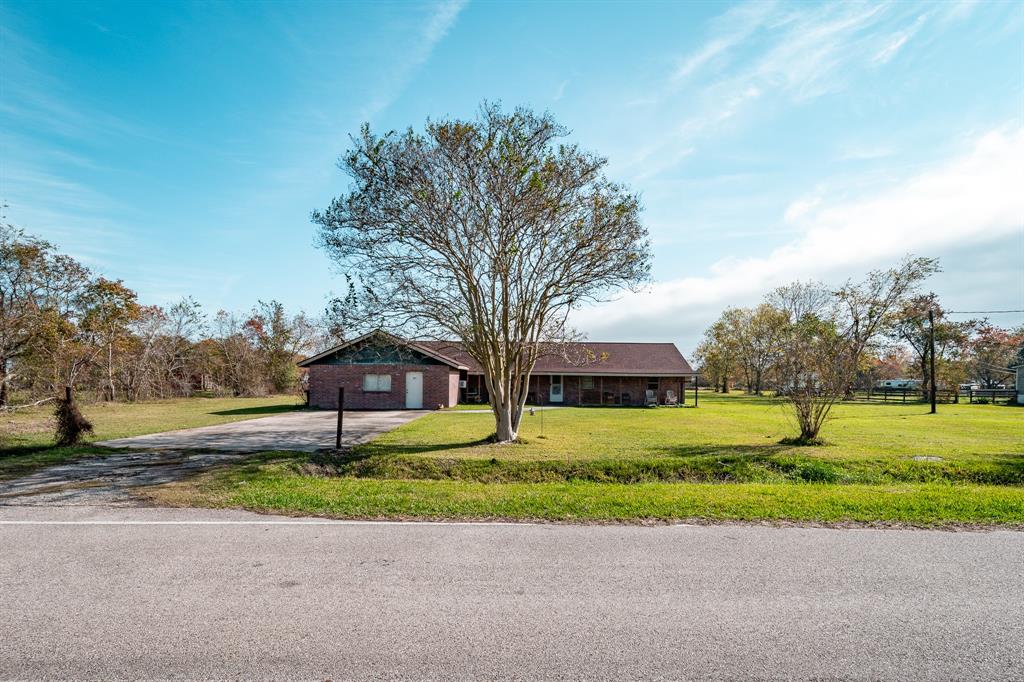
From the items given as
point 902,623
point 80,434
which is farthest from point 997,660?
point 80,434

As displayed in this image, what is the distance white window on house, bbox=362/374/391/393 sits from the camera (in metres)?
30.8

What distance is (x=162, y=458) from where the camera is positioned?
1193 centimetres

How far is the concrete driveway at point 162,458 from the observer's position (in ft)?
27.2

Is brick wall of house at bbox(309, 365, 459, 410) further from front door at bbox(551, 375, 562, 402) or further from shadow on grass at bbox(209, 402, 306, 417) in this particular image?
front door at bbox(551, 375, 562, 402)

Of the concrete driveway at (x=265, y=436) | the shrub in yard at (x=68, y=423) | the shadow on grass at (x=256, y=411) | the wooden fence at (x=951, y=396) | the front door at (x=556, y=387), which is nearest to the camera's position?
the shrub in yard at (x=68, y=423)

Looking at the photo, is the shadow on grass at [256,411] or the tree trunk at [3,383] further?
the shadow on grass at [256,411]

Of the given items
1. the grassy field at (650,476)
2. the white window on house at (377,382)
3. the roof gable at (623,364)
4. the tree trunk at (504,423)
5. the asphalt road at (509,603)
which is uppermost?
the roof gable at (623,364)

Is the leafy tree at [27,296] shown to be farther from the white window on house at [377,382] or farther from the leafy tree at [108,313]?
the white window on house at [377,382]

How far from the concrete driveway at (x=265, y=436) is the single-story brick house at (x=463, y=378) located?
4.81 meters

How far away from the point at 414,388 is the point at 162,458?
1899 cm

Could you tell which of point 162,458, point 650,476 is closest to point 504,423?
point 650,476

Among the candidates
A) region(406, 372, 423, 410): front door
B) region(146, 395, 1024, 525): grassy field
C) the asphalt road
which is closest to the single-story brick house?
region(406, 372, 423, 410): front door

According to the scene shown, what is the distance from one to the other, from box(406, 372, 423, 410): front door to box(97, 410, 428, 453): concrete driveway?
7032 millimetres

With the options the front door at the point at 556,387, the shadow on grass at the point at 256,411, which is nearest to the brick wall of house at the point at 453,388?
the front door at the point at 556,387
